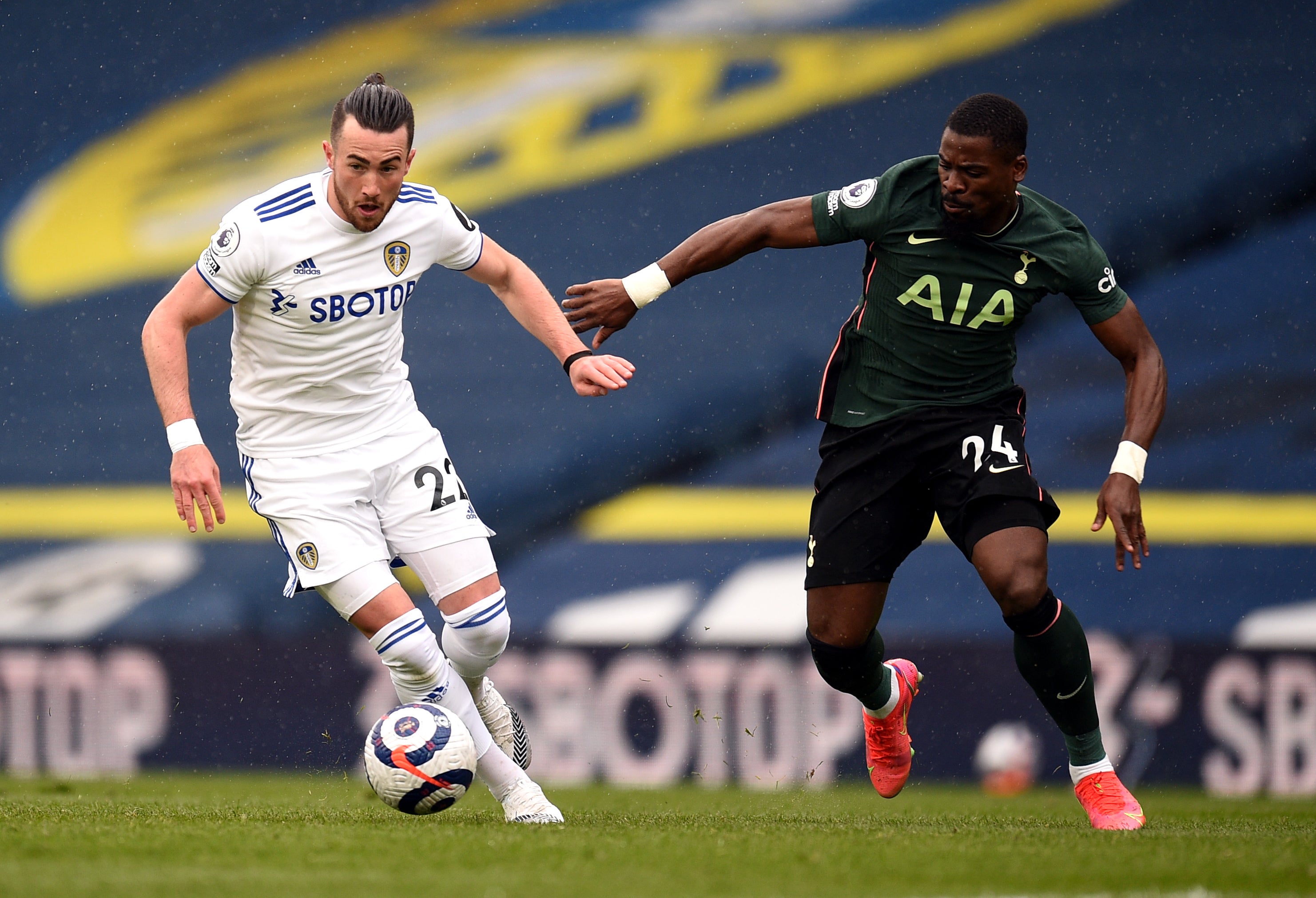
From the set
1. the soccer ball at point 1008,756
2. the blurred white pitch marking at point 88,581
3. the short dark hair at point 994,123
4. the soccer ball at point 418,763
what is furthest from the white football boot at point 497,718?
the blurred white pitch marking at point 88,581

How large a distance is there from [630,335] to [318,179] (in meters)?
4.92

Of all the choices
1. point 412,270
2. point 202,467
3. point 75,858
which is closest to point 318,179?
point 412,270

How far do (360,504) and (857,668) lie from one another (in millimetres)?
1772

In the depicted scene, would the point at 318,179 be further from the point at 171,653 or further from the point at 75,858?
the point at 171,653

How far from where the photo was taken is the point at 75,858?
11.5ft

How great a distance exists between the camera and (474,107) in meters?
9.63

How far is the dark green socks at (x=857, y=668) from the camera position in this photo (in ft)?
16.5

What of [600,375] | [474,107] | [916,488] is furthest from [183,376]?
[474,107]

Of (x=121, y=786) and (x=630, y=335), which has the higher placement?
(x=630, y=335)

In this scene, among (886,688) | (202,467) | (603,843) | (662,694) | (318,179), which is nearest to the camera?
(603,843)

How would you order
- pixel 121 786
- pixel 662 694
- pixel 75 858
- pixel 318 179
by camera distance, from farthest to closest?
pixel 662 694 → pixel 121 786 → pixel 318 179 → pixel 75 858

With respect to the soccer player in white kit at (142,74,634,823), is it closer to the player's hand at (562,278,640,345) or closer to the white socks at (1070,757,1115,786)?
the player's hand at (562,278,640,345)

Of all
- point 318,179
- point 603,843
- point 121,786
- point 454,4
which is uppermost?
point 454,4

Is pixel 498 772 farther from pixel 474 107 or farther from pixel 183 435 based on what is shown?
pixel 474 107
